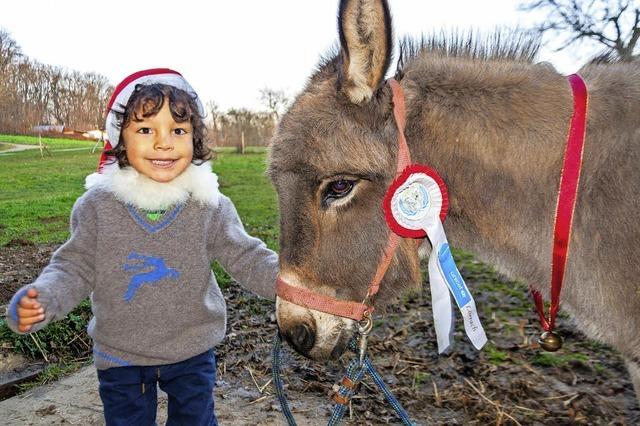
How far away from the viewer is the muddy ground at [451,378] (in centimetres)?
294

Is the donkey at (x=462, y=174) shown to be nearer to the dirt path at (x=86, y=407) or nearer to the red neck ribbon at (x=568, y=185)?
the red neck ribbon at (x=568, y=185)

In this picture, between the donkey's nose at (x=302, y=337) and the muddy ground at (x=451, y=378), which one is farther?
the muddy ground at (x=451, y=378)

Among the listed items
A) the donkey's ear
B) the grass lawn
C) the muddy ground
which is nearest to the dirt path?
the muddy ground

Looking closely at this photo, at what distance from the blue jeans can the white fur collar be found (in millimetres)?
742

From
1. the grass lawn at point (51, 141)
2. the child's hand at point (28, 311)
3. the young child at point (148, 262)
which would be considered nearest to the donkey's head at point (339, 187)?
the young child at point (148, 262)

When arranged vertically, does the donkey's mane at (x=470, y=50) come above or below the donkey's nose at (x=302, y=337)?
above

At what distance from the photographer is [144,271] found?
87.5 inches

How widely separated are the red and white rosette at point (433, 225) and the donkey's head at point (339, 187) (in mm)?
63

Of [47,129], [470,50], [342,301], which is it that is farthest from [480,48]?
[47,129]

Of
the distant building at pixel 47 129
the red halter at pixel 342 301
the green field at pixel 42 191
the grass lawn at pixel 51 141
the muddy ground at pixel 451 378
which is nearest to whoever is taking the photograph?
the red halter at pixel 342 301

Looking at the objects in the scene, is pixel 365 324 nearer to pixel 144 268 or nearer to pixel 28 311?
pixel 144 268

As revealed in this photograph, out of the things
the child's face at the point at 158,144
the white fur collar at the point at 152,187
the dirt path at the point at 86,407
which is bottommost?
the dirt path at the point at 86,407

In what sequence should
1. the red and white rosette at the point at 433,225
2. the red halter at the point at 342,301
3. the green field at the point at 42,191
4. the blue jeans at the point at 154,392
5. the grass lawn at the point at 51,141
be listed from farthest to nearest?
the green field at the point at 42,191 → the grass lawn at the point at 51,141 → the blue jeans at the point at 154,392 → the red halter at the point at 342,301 → the red and white rosette at the point at 433,225

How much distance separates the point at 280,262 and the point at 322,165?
454 millimetres
